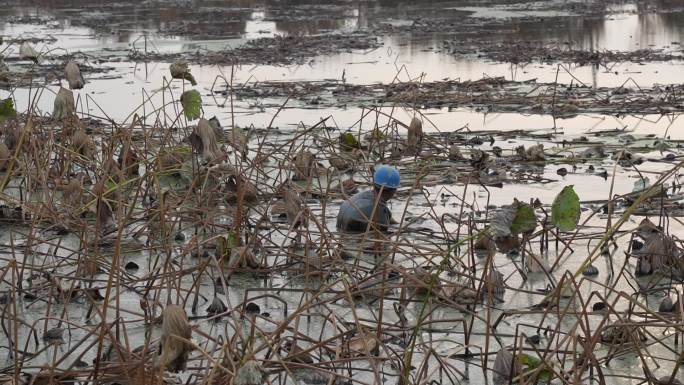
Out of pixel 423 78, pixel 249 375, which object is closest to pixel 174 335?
pixel 249 375

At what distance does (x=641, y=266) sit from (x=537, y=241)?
744 mm

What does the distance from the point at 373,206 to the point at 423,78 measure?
714 cm

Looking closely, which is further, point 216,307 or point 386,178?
point 386,178

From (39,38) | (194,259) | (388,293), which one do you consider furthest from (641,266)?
(39,38)

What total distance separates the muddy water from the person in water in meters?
0.22

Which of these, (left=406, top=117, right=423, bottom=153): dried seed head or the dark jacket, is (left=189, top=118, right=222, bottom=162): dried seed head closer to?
the dark jacket

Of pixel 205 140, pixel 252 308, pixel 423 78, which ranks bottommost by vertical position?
pixel 252 308

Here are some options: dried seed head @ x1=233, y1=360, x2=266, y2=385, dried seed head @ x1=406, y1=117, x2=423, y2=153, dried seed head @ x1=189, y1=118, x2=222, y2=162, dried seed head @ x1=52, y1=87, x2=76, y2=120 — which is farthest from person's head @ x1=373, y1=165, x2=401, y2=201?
dried seed head @ x1=233, y1=360, x2=266, y2=385

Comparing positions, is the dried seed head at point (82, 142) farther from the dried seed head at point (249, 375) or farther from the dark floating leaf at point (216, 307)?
the dried seed head at point (249, 375)

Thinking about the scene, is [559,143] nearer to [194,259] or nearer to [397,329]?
[194,259]

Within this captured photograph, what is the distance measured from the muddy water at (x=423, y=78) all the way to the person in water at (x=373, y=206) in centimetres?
22

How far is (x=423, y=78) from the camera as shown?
12898mm

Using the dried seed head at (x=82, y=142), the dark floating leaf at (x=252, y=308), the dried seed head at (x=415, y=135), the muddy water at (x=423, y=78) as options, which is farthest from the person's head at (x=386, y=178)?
the dried seed head at (x=82, y=142)

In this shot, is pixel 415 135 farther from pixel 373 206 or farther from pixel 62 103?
pixel 62 103
